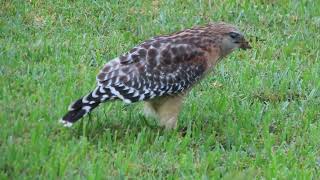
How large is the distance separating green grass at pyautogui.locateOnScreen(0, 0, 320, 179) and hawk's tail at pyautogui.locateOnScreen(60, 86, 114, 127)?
186 millimetres

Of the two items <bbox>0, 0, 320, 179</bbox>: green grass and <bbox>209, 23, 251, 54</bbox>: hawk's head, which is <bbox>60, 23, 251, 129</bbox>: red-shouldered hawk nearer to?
<bbox>209, 23, 251, 54</bbox>: hawk's head

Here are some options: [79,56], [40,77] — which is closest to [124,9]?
[79,56]

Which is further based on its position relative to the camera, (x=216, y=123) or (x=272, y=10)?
(x=272, y=10)

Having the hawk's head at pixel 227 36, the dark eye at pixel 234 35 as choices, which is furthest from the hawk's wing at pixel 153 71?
the dark eye at pixel 234 35

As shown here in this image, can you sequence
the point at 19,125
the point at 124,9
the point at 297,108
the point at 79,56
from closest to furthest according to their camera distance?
the point at 19,125 < the point at 297,108 < the point at 79,56 < the point at 124,9

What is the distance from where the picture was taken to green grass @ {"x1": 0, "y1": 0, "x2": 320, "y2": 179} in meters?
7.54

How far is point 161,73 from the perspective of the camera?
8258 mm

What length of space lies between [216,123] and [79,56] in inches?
91.9

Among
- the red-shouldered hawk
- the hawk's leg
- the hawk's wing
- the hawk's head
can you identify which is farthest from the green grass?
the hawk's head

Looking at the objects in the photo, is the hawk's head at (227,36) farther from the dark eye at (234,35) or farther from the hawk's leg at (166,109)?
the hawk's leg at (166,109)

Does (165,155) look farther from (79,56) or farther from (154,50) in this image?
(79,56)

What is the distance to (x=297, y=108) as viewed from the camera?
9383 millimetres

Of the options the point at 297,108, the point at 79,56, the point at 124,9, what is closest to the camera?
the point at 297,108

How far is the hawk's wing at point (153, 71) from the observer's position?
315 inches
